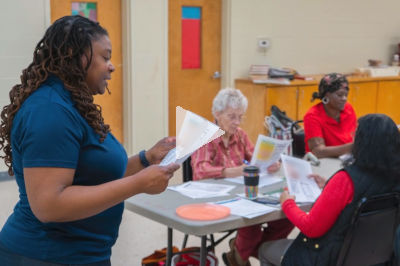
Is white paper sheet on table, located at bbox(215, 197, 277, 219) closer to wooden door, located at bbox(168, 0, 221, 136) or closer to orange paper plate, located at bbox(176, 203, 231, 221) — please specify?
orange paper plate, located at bbox(176, 203, 231, 221)

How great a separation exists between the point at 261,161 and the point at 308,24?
516 cm

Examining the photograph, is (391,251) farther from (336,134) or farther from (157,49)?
(157,49)

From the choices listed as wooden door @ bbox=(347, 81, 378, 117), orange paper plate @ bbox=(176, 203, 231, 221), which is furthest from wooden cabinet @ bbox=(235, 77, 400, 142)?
orange paper plate @ bbox=(176, 203, 231, 221)

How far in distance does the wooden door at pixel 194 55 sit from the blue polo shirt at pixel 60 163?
5.35 m

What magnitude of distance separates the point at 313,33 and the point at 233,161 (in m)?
5.04

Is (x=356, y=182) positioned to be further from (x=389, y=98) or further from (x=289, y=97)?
(x=389, y=98)

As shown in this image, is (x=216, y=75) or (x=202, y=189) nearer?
(x=202, y=189)

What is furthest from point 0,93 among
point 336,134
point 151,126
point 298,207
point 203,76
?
point 298,207

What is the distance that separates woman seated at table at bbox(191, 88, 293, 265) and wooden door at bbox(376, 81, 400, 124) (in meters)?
5.18

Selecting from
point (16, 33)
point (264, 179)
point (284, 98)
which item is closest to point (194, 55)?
point (284, 98)

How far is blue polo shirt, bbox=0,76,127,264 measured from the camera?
150cm

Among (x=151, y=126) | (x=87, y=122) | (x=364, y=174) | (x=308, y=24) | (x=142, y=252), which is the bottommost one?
(x=142, y=252)

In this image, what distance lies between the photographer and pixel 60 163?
1504 millimetres

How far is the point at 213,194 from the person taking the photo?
3037mm
